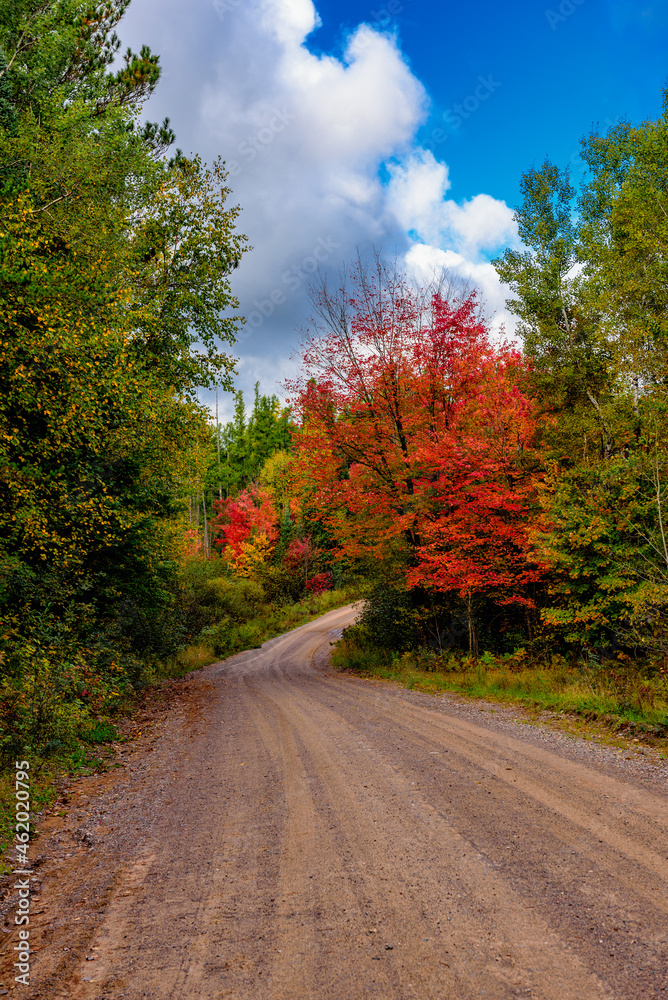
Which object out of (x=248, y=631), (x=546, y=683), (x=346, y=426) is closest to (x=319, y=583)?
(x=248, y=631)

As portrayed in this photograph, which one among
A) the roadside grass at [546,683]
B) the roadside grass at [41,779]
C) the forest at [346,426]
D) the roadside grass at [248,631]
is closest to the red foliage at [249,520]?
the roadside grass at [248,631]

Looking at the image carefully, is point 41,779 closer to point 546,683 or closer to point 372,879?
point 372,879

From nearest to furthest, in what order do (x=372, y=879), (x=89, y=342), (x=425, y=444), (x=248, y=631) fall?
(x=372, y=879)
(x=89, y=342)
(x=425, y=444)
(x=248, y=631)

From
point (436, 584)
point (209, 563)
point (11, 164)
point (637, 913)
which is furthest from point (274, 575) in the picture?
point (637, 913)

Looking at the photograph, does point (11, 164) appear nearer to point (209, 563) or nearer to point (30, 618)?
point (30, 618)

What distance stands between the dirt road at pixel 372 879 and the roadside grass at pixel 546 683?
1632 millimetres

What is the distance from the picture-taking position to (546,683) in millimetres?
11828

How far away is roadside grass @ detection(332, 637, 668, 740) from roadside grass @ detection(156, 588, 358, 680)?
20.3ft

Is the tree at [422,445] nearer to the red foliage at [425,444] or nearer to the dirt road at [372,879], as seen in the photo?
A: the red foliage at [425,444]

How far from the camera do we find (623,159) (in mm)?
18438

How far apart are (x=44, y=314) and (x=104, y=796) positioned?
674cm

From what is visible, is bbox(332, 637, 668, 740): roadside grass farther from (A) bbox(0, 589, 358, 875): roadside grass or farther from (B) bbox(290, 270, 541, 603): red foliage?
(A) bbox(0, 589, 358, 875): roadside grass

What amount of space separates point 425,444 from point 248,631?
1897 cm

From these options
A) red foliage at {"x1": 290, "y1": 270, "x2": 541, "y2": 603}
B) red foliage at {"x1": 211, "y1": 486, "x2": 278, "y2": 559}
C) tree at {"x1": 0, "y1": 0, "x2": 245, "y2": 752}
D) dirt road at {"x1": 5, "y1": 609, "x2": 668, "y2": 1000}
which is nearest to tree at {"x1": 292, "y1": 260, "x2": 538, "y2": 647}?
red foliage at {"x1": 290, "y1": 270, "x2": 541, "y2": 603}
